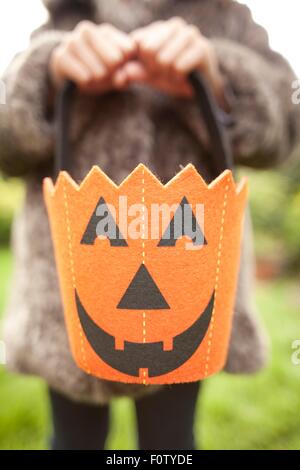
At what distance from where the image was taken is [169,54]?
1.23 ft

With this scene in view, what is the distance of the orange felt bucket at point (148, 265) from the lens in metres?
0.32

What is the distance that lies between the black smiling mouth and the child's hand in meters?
0.19

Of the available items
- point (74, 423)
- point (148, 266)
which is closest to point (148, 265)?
point (148, 266)

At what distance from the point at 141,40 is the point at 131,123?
0.23ft

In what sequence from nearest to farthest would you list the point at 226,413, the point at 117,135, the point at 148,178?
the point at 148,178 < the point at 117,135 < the point at 226,413

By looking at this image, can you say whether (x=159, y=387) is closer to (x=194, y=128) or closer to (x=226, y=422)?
(x=194, y=128)

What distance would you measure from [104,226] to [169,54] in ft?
0.51

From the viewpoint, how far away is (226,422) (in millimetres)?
880

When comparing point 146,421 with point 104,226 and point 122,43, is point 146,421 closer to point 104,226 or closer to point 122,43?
point 104,226

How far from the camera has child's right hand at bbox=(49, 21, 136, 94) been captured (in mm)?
376

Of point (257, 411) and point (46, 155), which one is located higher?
point (46, 155)

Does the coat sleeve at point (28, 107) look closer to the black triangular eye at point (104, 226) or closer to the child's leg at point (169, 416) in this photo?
the black triangular eye at point (104, 226)

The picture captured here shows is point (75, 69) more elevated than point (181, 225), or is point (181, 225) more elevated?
point (75, 69)
